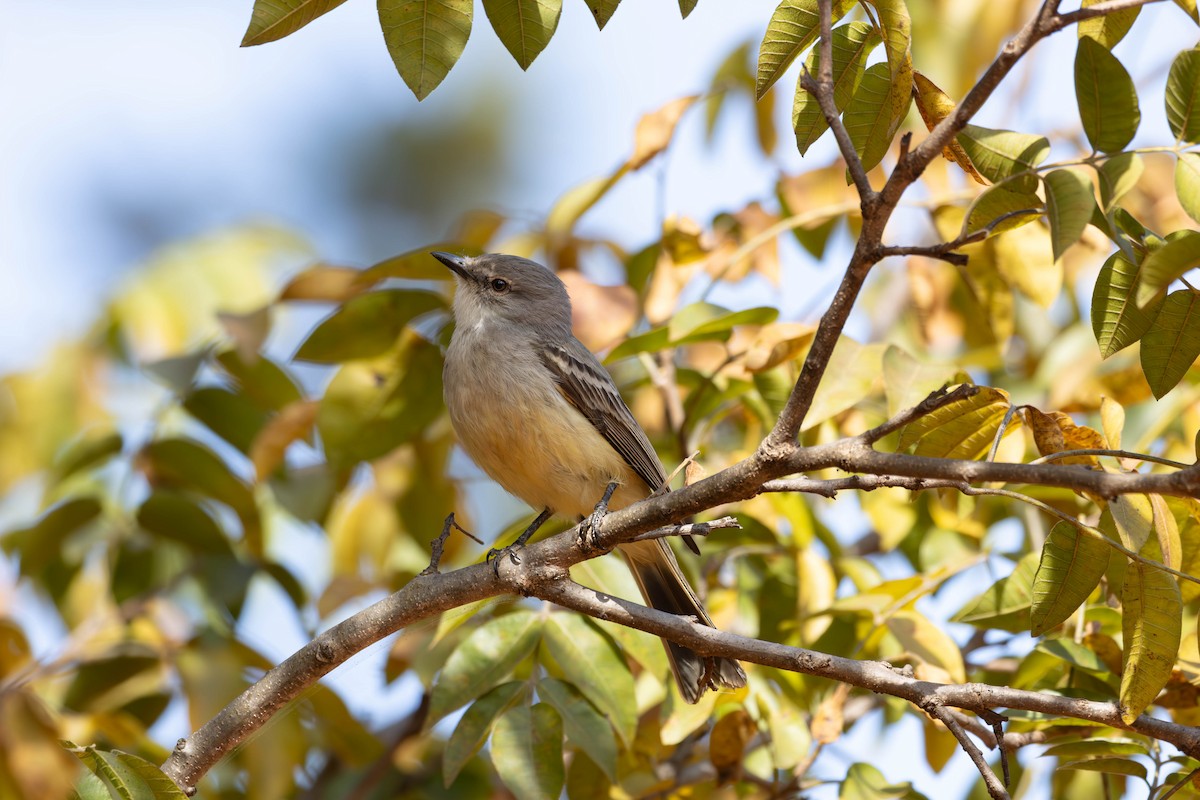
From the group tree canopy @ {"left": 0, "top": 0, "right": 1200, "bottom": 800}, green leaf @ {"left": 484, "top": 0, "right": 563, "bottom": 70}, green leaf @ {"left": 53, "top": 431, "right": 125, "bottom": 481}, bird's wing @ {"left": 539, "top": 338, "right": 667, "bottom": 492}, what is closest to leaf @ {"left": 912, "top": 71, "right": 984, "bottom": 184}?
tree canopy @ {"left": 0, "top": 0, "right": 1200, "bottom": 800}

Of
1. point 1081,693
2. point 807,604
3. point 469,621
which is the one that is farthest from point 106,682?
point 1081,693

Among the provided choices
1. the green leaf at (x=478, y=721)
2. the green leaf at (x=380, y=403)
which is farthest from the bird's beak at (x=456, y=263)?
the green leaf at (x=478, y=721)

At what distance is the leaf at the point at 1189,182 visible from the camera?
303 centimetres

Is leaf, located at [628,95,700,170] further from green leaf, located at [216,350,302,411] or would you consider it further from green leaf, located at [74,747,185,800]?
green leaf, located at [74,747,185,800]

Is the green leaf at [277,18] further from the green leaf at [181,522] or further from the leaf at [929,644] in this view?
the green leaf at [181,522]

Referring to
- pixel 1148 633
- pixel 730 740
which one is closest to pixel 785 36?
pixel 1148 633

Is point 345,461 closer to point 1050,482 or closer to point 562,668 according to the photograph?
point 562,668

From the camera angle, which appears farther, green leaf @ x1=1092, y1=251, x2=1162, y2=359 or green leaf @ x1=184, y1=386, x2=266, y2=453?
green leaf @ x1=184, y1=386, x2=266, y2=453

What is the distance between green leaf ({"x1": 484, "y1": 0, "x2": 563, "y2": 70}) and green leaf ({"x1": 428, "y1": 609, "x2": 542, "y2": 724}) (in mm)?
2180

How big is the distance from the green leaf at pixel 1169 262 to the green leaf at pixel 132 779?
8.76 ft

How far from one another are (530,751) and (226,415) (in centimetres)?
267

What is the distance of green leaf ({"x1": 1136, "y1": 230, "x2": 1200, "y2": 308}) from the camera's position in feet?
8.55

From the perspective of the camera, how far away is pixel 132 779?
9.71 feet

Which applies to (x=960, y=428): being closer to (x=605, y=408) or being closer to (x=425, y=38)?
(x=425, y=38)
